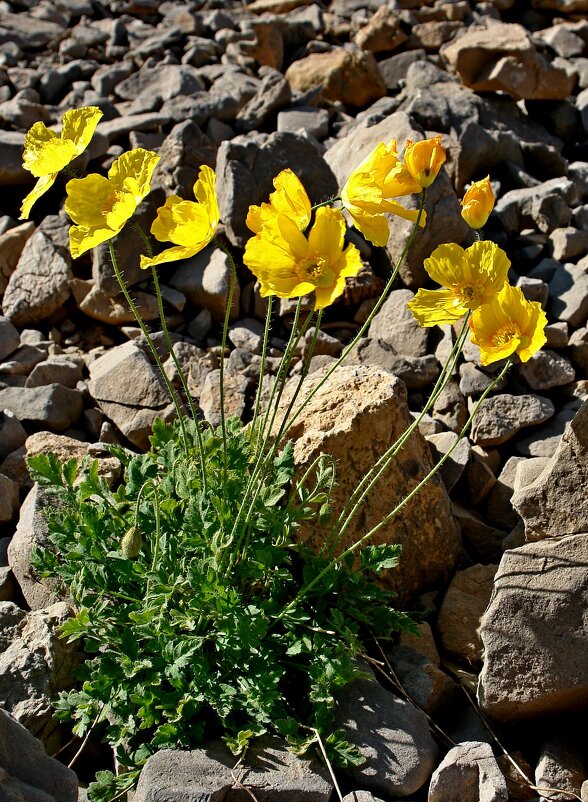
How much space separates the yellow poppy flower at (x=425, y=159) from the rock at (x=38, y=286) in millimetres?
2807

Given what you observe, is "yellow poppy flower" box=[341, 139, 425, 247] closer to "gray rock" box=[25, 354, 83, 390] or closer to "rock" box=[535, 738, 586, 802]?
"rock" box=[535, 738, 586, 802]

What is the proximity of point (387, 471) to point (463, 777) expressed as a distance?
1179 millimetres

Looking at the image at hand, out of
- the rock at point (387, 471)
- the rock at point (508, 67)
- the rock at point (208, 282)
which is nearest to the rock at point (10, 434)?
the rock at point (208, 282)

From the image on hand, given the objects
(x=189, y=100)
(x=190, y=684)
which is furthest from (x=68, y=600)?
(x=189, y=100)

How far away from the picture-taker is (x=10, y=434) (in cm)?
425

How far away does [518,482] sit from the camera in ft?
12.0

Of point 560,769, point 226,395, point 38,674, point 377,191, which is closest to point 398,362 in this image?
point 226,395

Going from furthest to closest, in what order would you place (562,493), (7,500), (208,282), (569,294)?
(208,282)
(569,294)
(7,500)
(562,493)

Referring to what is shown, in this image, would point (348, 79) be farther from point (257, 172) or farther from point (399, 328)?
point (399, 328)

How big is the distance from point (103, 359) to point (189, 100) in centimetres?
220

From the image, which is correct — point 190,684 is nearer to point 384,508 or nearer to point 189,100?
point 384,508

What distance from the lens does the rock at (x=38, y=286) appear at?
16.5 feet

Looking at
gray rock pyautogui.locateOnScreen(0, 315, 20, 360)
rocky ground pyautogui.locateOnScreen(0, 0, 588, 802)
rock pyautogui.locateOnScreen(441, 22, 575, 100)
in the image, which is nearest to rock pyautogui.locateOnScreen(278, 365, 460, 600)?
rocky ground pyautogui.locateOnScreen(0, 0, 588, 802)

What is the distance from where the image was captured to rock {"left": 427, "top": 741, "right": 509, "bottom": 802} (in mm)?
2818
